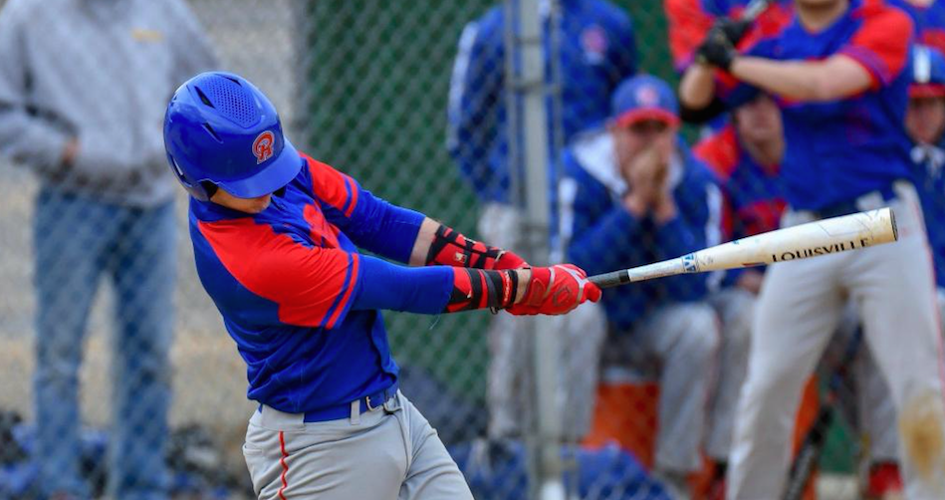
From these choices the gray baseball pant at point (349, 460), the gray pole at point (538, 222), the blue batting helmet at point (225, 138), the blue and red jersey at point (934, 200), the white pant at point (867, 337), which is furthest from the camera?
the blue and red jersey at point (934, 200)

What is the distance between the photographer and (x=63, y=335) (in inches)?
171

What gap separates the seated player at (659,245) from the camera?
14.8 ft

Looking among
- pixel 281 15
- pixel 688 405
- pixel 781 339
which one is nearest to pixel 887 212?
pixel 781 339

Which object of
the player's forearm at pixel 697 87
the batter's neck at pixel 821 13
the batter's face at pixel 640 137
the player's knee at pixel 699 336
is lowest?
the player's knee at pixel 699 336

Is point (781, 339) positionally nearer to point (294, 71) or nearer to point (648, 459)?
point (648, 459)

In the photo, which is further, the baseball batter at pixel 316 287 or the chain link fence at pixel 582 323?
the chain link fence at pixel 582 323

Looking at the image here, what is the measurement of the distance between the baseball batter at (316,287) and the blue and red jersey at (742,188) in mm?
1879

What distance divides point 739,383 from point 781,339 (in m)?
0.55

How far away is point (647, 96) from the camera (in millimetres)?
4543

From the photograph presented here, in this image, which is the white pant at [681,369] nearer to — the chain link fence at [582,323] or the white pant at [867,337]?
the chain link fence at [582,323]


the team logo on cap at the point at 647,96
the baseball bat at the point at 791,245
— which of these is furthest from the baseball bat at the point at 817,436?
the baseball bat at the point at 791,245

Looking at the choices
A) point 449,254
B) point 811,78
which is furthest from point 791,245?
point 811,78

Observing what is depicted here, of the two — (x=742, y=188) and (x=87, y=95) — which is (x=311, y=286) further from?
(x=742, y=188)

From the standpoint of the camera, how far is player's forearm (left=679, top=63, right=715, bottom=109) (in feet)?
14.6
